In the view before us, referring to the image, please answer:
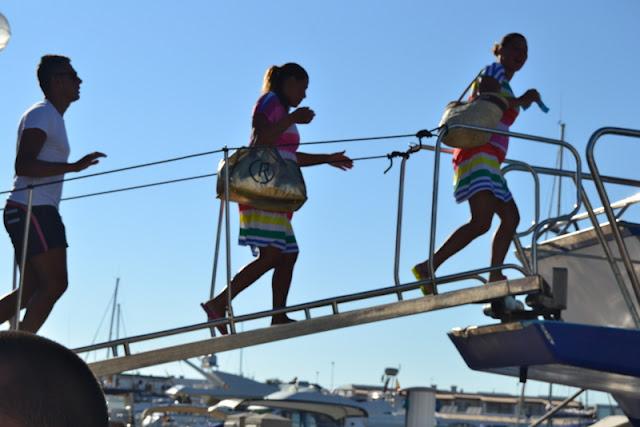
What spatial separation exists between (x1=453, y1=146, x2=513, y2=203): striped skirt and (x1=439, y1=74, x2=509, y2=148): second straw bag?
15 cm

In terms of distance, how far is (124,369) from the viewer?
19.4 feet

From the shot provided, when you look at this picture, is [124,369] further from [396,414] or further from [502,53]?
[396,414]


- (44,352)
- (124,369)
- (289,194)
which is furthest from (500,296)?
(44,352)

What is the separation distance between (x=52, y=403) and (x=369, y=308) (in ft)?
15.9

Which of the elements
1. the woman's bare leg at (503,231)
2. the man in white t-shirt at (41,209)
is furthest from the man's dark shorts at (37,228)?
the woman's bare leg at (503,231)

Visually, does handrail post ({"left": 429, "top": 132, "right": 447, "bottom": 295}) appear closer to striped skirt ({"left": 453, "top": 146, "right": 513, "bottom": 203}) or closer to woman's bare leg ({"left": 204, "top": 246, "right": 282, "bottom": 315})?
striped skirt ({"left": 453, "top": 146, "right": 513, "bottom": 203})

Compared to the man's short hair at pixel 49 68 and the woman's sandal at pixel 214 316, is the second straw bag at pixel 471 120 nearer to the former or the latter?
the woman's sandal at pixel 214 316

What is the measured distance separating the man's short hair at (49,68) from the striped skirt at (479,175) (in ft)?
7.36

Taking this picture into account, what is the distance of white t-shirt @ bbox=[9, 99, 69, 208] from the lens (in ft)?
18.6

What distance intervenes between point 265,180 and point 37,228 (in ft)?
3.96

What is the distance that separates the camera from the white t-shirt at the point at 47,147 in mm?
5684

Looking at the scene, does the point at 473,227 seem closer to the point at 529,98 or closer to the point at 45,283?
the point at 529,98

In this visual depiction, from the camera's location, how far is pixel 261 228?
238 inches

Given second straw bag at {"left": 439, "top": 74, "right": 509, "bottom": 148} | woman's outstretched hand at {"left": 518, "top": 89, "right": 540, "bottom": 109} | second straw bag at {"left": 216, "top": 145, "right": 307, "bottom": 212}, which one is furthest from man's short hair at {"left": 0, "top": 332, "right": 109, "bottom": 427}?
woman's outstretched hand at {"left": 518, "top": 89, "right": 540, "bottom": 109}
